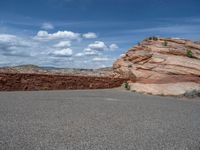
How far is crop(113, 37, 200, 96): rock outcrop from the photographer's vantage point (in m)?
19.1

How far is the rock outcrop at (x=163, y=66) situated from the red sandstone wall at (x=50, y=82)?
2086mm

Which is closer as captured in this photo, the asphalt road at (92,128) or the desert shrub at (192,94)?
the asphalt road at (92,128)

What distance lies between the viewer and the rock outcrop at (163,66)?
62.5 feet

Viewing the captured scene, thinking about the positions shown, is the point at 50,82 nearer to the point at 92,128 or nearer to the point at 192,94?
the point at 192,94

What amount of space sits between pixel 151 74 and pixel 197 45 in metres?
5.23

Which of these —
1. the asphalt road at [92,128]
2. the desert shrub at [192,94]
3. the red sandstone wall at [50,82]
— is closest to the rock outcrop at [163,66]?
the desert shrub at [192,94]

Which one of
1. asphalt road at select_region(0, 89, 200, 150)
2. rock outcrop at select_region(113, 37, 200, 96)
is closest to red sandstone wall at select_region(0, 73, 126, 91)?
rock outcrop at select_region(113, 37, 200, 96)

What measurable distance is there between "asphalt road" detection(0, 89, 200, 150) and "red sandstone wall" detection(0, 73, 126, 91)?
497 centimetres

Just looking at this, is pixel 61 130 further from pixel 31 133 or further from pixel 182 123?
pixel 182 123

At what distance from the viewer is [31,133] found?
22.8 feet

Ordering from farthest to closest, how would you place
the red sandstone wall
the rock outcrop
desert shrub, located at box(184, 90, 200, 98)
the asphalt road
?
1. the rock outcrop
2. desert shrub, located at box(184, 90, 200, 98)
3. the red sandstone wall
4. the asphalt road

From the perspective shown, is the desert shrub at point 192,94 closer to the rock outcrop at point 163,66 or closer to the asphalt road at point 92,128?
the rock outcrop at point 163,66

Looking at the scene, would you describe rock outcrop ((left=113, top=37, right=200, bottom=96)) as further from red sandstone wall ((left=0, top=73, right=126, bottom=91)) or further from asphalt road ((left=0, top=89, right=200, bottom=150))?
asphalt road ((left=0, top=89, right=200, bottom=150))

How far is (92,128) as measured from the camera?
7824 millimetres
